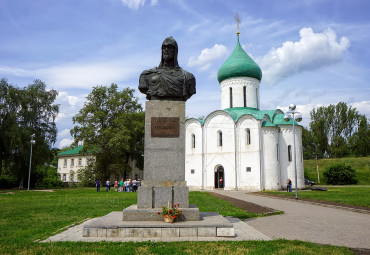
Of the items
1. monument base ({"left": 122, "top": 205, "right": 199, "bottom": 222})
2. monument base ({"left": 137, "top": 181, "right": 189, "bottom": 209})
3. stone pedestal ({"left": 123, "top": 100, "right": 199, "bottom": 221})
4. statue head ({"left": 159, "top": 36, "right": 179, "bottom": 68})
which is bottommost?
monument base ({"left": 122, "top": 205, "right": 199, "bottom": 222})

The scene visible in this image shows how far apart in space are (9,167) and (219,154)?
74.4 feet

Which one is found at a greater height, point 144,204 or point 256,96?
point 256,96

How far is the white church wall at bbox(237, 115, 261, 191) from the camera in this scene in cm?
3017

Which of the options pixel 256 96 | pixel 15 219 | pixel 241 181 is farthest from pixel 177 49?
pixel 256 96

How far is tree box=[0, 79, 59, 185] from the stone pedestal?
27.3 m

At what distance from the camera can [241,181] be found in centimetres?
3061

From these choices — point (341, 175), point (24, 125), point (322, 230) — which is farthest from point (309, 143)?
point (322, 230)

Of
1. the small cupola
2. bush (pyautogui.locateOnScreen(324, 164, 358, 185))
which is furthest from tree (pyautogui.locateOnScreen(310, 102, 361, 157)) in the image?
the small cupola

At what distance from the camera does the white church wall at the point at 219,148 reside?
31148 mm

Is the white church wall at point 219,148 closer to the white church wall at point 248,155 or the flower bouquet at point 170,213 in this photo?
the white church wall at point 248,155

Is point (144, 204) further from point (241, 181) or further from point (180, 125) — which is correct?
point (241, 181)

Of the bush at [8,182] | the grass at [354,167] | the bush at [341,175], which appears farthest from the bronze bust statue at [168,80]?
the grass at [354,167]

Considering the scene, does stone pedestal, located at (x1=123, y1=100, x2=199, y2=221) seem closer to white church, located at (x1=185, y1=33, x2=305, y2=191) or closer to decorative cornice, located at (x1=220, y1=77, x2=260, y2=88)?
white church, located at (x1=185, y1=33, x2=305, y2=191)

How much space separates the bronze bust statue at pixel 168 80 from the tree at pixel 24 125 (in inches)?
1055
